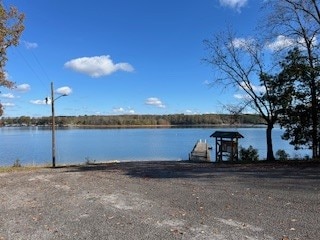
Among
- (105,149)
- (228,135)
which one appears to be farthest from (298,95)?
(105,149)

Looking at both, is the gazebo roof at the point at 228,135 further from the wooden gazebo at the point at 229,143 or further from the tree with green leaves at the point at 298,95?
the tree with green leaves at the point at 298,95

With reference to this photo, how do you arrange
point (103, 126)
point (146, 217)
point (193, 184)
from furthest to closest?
point (103, 126), point (193, 184), point (146, 217)

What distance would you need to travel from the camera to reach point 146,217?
8250 millimetres

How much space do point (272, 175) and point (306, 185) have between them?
295cm

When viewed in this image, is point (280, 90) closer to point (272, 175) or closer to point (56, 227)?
point (272, 175)

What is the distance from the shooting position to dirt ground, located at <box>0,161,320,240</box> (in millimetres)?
7059

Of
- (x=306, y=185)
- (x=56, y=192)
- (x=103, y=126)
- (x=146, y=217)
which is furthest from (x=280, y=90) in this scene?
(x=103, y=126)

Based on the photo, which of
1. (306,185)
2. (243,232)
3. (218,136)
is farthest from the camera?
(218,136)

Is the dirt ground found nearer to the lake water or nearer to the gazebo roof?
the gazebo roof

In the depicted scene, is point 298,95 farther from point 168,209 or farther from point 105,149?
point 105,149

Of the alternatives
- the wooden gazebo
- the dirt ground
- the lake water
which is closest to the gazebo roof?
the wooden gazebo

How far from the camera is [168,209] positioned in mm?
9000

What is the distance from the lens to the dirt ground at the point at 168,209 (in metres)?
7.06

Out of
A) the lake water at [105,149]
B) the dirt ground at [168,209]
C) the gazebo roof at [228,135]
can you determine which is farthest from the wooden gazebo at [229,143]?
the dirt ground at [168,209]
